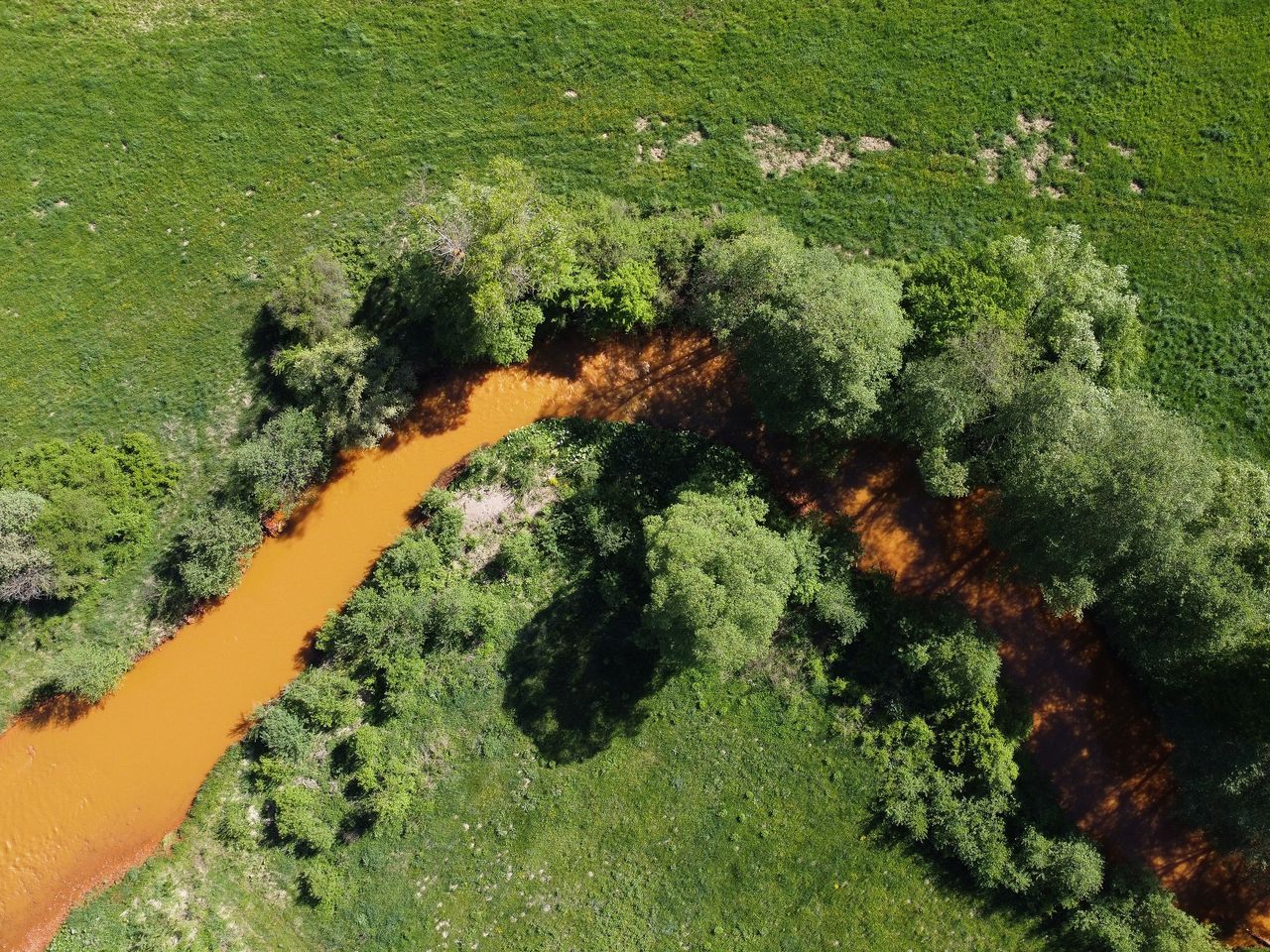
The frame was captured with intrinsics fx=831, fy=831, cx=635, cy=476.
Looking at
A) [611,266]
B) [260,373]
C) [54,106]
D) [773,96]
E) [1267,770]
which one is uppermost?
[773,96]

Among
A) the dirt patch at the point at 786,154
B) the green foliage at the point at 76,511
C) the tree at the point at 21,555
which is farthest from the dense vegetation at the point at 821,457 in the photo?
the dirt patch at the point at 786,154

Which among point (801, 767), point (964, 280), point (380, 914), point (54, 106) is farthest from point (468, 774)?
point (54, 106)

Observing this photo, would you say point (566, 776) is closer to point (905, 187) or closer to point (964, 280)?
point (964, 280)

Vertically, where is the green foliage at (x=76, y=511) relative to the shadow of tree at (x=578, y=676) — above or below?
above

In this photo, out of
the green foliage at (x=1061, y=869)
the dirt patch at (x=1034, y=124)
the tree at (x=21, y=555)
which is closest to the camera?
the green foliage at (x=1061, y=869)

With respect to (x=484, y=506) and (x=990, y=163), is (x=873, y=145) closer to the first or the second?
(x=990, y=163)

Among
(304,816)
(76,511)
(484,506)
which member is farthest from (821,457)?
(76,511)

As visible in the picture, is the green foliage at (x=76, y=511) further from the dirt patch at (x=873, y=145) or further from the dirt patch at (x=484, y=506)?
the dirt patch at (x=873, y=145)

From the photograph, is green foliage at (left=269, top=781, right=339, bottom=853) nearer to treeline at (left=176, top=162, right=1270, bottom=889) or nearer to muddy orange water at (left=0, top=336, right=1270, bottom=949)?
muddy orange water at (left=0, top=336, right=1270, bottom=949)
